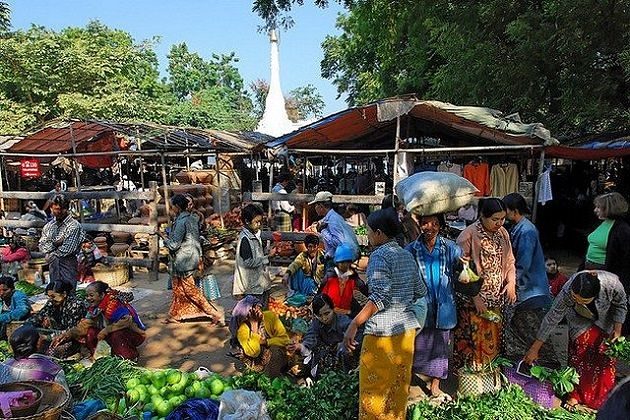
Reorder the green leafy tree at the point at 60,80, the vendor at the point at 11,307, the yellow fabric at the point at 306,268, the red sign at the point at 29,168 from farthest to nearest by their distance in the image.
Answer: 1. the green leafy tree at the point at 60,80
2. the red sign at the point at 29,168
3. the yellow fabric at the point at 306,268
4. the vendor at the point at 11,307

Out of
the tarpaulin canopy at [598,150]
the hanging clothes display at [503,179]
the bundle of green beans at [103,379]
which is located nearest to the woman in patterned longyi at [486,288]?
the bundle of green beans at [103,379]

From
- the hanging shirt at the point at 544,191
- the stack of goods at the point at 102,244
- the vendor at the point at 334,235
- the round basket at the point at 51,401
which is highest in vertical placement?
the hanging shirt at the point at 544,191

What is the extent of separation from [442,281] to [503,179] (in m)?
4.86

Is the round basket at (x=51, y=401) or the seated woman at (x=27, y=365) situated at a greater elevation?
the round basket at (x=51, y=401)

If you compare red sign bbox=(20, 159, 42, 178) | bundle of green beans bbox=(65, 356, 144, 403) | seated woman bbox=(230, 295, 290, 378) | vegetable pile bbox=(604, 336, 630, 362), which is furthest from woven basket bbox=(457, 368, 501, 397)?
red sign bbox=(20, 159, 42, 178)

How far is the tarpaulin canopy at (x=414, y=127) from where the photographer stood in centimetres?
667

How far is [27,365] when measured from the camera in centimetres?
358

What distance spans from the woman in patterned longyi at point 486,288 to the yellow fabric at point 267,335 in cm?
158

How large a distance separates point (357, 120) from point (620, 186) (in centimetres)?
680

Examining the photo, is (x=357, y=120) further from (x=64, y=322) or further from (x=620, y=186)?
(x=620, y=186)

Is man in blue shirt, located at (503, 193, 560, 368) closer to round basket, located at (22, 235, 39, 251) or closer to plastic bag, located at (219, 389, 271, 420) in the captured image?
plastic bag, located at (219, 389, 271, 420)

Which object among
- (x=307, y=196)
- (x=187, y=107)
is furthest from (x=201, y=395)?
(x=187, y=107)

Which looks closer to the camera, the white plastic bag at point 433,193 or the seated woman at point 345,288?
the white plastic bag at point 433,193

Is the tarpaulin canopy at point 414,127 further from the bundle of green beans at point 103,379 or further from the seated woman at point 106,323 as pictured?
the bundle of green beans at point 103,379
